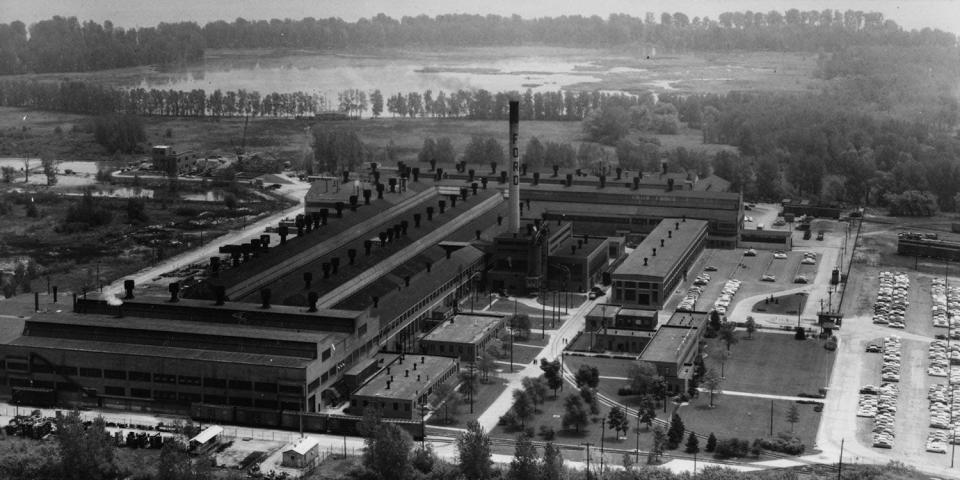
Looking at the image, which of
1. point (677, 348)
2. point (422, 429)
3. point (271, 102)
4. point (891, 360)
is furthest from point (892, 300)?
point (271, 102)

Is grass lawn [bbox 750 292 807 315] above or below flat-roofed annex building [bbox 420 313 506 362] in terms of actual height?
below

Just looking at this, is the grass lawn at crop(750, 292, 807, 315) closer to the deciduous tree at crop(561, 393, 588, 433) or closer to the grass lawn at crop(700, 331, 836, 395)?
the grass lawn at crop(700, 331, 836, 395)

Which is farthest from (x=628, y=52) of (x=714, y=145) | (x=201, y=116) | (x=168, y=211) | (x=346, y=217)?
(x=346, y=217)

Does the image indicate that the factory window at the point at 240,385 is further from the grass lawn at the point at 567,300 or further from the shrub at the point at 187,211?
the shrub at the point at 187,211

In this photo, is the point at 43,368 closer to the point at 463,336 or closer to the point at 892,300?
the point at 463,336

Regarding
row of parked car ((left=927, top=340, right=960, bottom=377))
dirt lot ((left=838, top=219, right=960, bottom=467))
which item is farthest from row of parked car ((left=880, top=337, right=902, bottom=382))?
row of parked car ((left=927, top=340, right=960, bottom=377))

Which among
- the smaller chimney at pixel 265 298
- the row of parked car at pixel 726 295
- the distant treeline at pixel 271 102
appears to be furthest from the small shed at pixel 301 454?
the distant treeline at pixel 271 102

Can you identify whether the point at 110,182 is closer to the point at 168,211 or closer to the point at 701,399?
the point at 168,211
